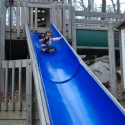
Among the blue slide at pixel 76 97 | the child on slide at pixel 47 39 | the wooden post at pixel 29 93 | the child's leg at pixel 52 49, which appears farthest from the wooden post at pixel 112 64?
the child on slide at pixel 47 39

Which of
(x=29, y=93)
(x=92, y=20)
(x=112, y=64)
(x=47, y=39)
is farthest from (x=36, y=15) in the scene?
(x=29, y=93)

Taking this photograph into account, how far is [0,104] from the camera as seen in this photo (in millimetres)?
4891

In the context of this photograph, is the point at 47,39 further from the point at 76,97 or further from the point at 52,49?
the point at 76,97

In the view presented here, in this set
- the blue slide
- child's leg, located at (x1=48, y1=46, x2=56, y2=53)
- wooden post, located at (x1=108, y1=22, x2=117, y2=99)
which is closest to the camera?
the blue slide

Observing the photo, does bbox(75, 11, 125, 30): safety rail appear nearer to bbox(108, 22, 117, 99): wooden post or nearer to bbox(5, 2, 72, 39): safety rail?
bbox(5, 2, 72, 39): safety rail

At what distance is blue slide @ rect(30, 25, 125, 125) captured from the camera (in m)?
3.63

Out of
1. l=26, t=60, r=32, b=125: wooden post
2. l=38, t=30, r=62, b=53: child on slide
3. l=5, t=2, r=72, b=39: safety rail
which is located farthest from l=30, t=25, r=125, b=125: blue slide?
l=5, t=2, r=72, b=39: safety rail

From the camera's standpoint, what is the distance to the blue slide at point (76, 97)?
363cm

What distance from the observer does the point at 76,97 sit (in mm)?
4492

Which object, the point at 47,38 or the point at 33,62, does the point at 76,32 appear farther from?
the point at 33,62

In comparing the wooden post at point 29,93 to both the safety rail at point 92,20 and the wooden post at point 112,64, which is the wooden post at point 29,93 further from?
the safety rail at point 92,20

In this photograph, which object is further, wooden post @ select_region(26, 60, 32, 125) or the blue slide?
wooden post @ select_region(26, 60, 32, 125)

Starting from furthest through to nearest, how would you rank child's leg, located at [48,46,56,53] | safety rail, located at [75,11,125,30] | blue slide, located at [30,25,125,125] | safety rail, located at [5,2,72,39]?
safety rail, located at [75,11,125,30], safety rail, located at [5,2,72,39], child's leg, located at [48,46,56,53], blue slide, located at [30,25,125,125]

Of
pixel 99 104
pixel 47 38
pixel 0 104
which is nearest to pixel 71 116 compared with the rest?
pixel 99 104
